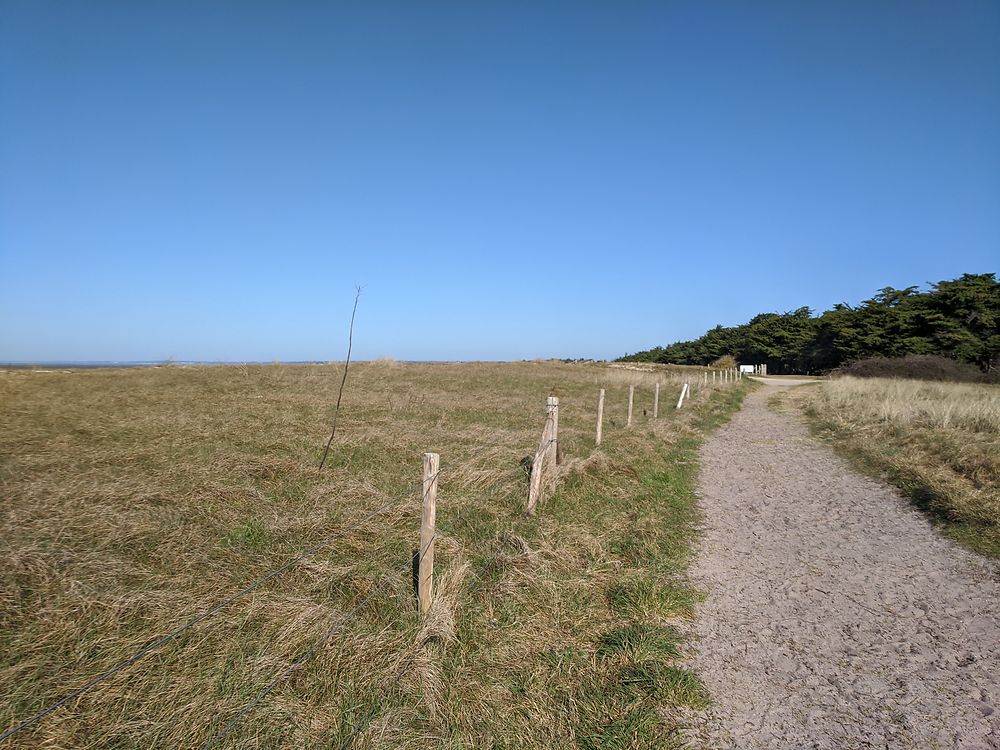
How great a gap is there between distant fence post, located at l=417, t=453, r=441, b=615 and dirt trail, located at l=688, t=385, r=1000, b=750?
2.13 m

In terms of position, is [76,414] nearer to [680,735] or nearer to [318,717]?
[318,717]

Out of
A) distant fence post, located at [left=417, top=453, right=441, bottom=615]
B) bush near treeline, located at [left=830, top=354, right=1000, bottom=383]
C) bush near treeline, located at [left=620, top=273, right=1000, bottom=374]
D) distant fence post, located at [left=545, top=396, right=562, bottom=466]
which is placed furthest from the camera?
bush near treeline, located at [left=620, top=273, right=1000, bottom=374]

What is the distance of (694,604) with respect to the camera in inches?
195

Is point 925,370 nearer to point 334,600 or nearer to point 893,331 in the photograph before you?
point 893,331

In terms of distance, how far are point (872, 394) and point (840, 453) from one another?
462 inches

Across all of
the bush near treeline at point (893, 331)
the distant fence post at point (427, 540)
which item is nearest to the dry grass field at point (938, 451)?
the distant fence post at point (427, 540)

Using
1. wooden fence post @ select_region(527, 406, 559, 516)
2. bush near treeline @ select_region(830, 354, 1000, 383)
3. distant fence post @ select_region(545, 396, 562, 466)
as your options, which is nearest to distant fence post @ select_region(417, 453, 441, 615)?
wooden fence post @ select_region(527, 406, 559, 516)

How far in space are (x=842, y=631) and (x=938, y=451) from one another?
9201 millimetres

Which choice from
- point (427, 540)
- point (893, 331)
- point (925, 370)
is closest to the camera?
point (427, 540)

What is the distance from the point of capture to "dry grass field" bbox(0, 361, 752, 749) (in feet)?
10.2

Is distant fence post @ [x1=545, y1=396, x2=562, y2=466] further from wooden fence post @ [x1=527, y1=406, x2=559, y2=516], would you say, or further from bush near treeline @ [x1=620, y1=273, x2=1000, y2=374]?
bush near treeline @ [x1=620, y1=273, x2=1000, y2=374]

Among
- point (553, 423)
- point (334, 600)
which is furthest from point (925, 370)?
point (334, 600)

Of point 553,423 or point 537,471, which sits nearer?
point 537,471

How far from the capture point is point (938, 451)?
11.0 meters
